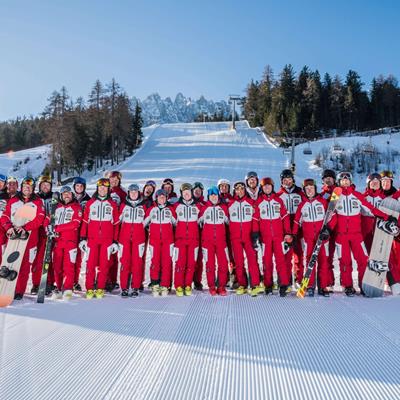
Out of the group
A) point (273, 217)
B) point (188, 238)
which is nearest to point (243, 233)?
point (273, 217)

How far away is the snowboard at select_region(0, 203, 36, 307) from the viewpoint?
5.40m

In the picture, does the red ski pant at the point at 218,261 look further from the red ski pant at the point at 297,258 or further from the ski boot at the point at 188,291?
the red ski pant at the point at 297,258

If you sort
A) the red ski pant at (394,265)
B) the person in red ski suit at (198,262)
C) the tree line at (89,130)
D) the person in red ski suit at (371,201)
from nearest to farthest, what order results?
the red ski pant at (394,265) < the person in red ski suit at (198,262) < the person in red ski suit at (371,201) < the tree line at (89,130)

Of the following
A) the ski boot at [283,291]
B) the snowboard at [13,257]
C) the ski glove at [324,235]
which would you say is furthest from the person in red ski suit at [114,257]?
the ski glove at [324,235]

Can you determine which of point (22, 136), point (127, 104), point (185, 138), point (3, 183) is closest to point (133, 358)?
point (3, 183)

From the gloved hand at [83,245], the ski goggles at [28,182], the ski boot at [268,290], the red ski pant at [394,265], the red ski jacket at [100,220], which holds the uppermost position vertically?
the ski goggles at [28,182]

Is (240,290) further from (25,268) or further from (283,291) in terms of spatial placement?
(25,268)

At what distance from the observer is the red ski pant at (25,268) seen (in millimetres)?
5764

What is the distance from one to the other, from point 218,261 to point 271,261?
0.86m

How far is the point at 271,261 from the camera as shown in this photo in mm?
5941

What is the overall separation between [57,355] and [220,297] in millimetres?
2728

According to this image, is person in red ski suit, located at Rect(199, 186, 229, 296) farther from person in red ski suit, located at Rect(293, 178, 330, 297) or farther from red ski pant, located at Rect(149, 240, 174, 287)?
person in red ski suit, located at Rect(293, 178, 330, 297)

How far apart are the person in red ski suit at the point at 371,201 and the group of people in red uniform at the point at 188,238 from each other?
2cm

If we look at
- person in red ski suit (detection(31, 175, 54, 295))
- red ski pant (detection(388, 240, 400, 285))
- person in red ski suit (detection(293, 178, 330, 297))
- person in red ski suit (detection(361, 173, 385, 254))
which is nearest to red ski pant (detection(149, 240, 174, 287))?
person in red ski suit (detection(31, 175, 54, 295))
